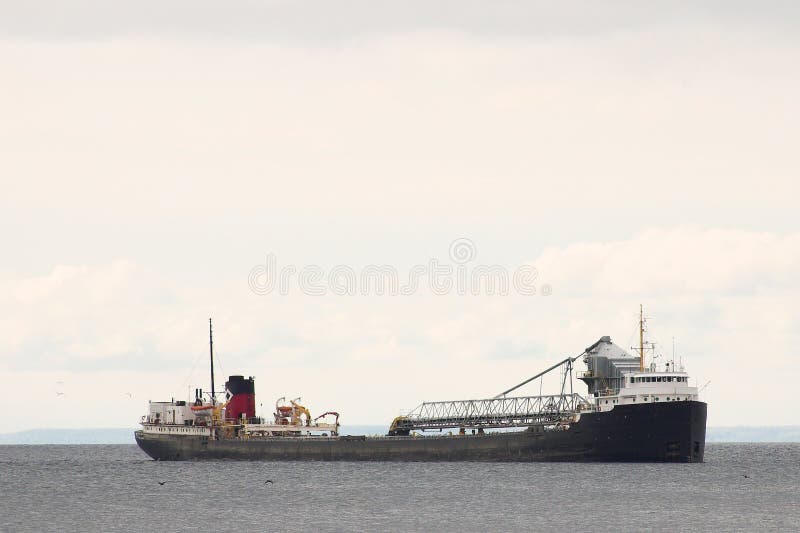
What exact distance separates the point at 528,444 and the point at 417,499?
30.7 m

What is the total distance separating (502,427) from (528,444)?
10523 millimetres

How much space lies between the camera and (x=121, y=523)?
82000 millimetres

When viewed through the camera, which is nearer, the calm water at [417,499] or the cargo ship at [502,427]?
the calm water at [417,499]

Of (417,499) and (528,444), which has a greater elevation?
(528,444)

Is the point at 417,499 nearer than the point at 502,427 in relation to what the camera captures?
Yes

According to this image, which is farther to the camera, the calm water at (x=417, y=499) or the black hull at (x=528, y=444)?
the black hull at (x=528, y=444)

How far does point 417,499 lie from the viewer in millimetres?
94312

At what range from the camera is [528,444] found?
403 feet

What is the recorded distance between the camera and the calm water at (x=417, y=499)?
262 ft

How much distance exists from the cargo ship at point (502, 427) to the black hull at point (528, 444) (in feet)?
0.31

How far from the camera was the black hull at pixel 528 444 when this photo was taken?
11344cm

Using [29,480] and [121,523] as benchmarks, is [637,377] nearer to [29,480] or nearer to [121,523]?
[121,523]

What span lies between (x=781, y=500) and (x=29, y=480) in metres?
79.1

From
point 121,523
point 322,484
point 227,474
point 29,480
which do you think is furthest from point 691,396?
point 29,480
